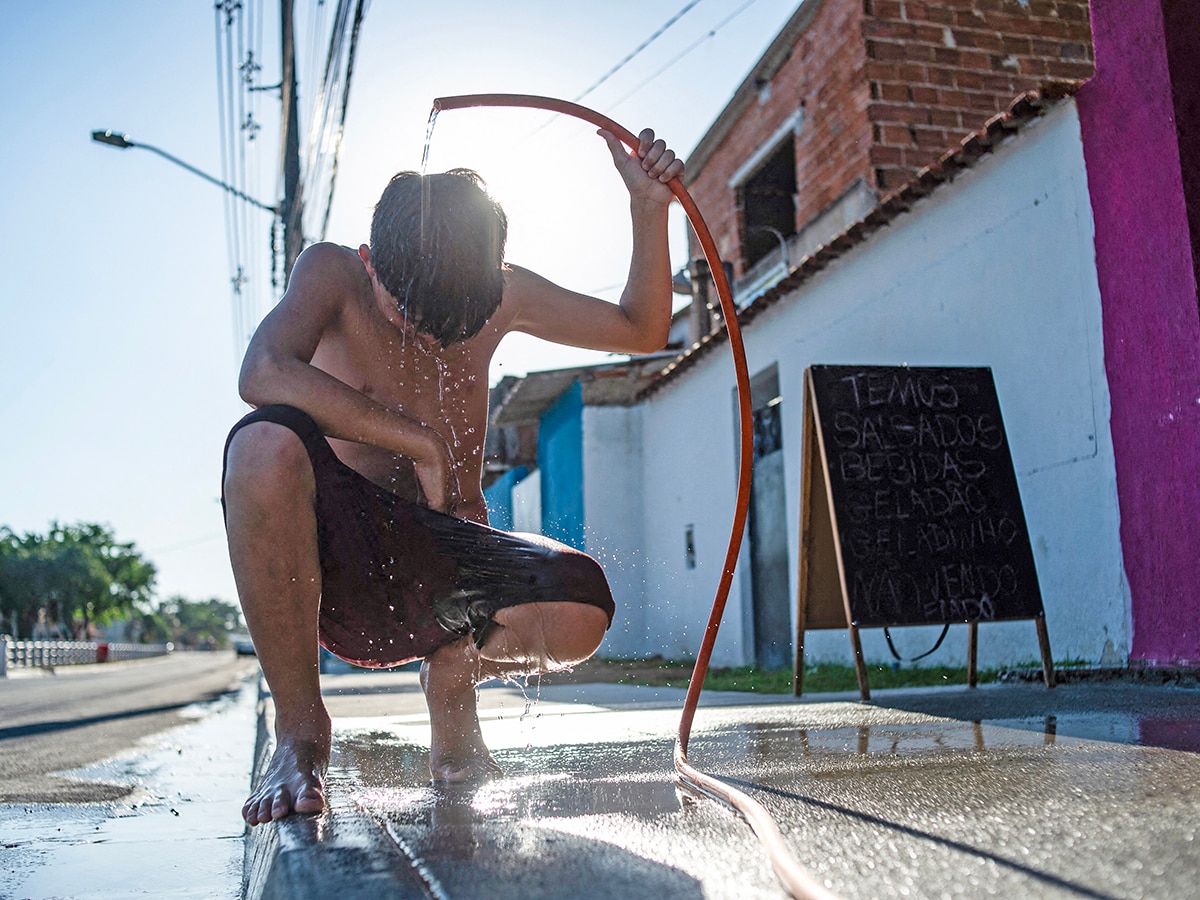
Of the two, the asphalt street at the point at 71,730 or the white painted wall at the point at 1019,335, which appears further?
the white painted wall at the point at 1019,335

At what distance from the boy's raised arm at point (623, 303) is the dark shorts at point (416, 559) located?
27.4 inches

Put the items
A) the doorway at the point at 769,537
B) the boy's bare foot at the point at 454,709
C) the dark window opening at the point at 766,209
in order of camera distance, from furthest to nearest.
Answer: the dark window opening at the point at 766,209 → the doorway at the point at 769,537 → the boy's bare foot at the point at 454,709

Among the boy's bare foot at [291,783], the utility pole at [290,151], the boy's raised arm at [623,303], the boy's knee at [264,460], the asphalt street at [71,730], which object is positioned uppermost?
the utility pole at [290,151]

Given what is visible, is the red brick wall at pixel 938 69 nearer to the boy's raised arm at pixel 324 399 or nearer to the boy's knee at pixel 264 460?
the boy's raised arm at pixel 324 399

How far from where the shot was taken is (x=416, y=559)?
7.20 feet

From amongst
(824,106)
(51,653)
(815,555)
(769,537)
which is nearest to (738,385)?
(815,555)

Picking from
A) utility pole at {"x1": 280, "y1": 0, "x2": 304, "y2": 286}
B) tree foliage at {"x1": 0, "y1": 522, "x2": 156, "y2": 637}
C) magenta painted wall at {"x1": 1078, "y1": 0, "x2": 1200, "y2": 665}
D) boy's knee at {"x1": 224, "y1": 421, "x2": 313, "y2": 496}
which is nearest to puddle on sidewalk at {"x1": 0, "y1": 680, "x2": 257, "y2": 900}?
boy's knee at {"x1": 224, "y1": 421, "x2": 313, "y2": 496}

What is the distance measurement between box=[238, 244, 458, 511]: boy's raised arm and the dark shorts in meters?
0.04

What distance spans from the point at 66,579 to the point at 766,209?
76.4m

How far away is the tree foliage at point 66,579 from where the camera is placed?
74.9 meters

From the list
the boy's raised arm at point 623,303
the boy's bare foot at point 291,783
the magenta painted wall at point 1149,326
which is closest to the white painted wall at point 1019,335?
the magenta painted wall at point 1149,326

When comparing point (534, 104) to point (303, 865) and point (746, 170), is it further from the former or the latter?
point (746, 170)

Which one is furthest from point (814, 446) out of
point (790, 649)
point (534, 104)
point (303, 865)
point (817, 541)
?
point (790, 649)

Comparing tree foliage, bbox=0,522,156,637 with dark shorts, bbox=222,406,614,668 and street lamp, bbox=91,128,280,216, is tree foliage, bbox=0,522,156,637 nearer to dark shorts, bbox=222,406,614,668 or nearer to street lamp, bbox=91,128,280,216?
street lamp, bbox=91,128,280,216
